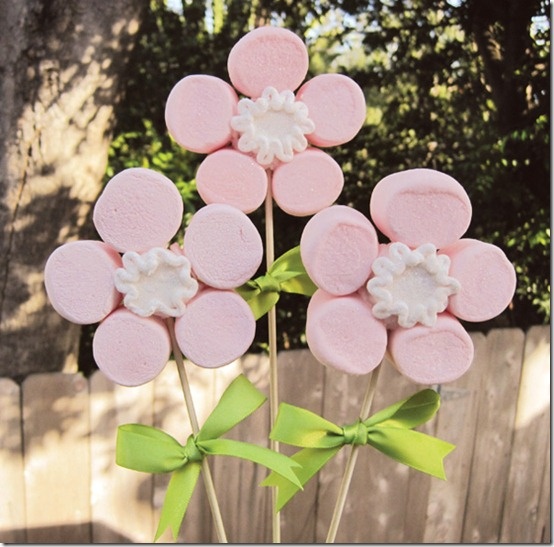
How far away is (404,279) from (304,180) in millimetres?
207

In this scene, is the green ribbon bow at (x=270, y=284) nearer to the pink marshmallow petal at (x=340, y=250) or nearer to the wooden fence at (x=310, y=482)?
the pink marshmallow petal at (x=340, y=250)

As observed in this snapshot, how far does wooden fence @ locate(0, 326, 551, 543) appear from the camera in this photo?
1657 millimetres

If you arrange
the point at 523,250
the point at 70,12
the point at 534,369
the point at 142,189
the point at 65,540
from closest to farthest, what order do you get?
the point at 142,189
the point at 70,12
the point at 65,540
the point at 534,369
the point at 523,250

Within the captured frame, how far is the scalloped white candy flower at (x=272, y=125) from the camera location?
0.90m

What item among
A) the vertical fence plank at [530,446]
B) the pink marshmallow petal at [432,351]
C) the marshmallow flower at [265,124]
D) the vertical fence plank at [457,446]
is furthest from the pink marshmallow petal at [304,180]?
the vertical fence plank at [530,446]

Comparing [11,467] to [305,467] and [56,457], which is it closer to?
[56,457]

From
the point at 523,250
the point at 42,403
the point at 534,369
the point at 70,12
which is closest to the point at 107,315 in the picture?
the point at 42,403

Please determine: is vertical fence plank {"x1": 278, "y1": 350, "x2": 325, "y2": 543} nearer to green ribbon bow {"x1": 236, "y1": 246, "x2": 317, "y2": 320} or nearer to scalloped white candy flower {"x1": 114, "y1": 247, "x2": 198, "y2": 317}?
green ribbon bow {"x1": 236, "y1": 246, "x2": 317, "y2": 320}

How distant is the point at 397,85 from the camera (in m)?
2.44

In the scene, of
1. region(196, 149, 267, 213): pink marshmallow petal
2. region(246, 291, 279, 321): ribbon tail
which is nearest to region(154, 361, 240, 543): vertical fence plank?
region(246, 291, 279, 321): ribbon tail

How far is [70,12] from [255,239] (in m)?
1.07

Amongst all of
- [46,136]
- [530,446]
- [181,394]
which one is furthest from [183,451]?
[530,446]

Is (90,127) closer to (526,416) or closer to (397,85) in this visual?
(397,85)

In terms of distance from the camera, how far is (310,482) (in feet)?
6.01
